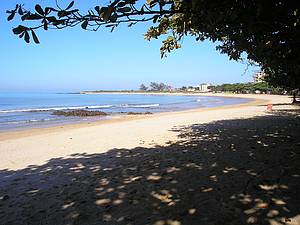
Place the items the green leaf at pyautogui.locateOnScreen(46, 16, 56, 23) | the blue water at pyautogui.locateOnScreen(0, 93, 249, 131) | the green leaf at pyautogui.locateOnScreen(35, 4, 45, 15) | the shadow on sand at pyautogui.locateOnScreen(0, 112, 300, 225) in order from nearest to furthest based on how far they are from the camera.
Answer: the green leaf at pyautogui.locateOnScreen(35, 4, 45, 15), the green leaf at pyautogui.locateOnScreen(46, 16, 56, 23), the shadow on sand at pyautogui.locateOnScreen(0, 112, 300, 225), the blue water at pyautogui.locateOnScreen(0, 93, 249, 131)

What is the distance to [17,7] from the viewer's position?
129 inches

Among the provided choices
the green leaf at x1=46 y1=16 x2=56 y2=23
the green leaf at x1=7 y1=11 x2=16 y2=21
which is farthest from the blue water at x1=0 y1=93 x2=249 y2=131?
the green leaf at x1=46 y1=16 x2=56 y2=23

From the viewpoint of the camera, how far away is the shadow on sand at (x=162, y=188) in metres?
4.28

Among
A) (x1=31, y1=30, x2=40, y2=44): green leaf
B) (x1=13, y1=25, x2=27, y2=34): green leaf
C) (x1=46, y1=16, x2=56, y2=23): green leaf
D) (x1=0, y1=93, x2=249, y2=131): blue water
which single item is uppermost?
(x1=46, y1=16, x2=56, y2=23): green leaf

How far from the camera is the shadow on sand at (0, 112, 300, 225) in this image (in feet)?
14.0

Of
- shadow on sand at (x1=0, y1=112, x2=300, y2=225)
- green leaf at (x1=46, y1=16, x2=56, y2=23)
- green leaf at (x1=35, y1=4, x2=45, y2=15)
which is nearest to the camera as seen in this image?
green leaf at (x1=35, y1=4, x2=45, y2=15)

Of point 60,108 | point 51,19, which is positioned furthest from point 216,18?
point 60,108

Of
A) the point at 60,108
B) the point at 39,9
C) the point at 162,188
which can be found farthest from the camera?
the point at 60,108

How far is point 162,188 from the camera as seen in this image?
5.45m

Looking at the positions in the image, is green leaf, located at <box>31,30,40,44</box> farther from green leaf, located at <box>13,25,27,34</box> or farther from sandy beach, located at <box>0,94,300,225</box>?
sandy beach, located at <box>0,94,300,225</box>

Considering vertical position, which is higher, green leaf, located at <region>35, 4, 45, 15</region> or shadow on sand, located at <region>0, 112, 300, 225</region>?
green leaf, located at <region>35, 4, 45, 15</region>

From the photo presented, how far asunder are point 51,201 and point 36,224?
861 mm

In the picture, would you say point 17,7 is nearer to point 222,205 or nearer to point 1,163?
point 222,205

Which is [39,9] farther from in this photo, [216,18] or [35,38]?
[216,18]
